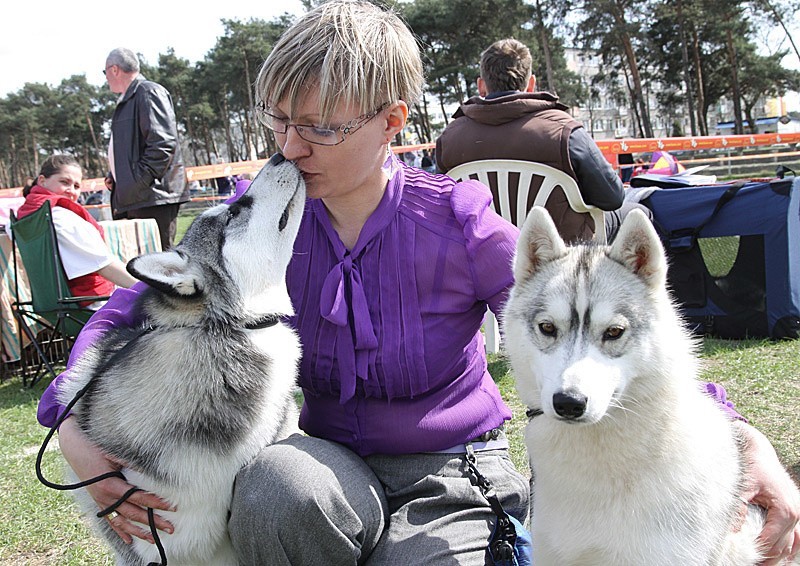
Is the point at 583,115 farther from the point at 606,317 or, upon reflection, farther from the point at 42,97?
the point at 606,317

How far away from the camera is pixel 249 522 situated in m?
1.68

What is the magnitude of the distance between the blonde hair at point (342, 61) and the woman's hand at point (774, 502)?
148cm

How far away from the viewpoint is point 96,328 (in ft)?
6.81

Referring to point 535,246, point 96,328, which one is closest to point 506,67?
→ point 535,246

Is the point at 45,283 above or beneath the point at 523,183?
beneath

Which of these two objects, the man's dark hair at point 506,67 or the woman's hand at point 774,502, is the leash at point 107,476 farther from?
the man's dark hair at point 506,67

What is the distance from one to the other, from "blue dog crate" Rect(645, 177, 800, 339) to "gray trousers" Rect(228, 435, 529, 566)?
143 inches

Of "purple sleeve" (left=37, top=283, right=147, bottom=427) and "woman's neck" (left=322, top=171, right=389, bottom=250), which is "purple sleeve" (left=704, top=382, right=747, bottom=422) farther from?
"purple sleeve" (left=37, top=283, right=147, bottom=427)

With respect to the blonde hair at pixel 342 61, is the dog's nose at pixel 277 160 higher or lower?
lower

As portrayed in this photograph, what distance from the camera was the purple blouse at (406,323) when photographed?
74.4 inches

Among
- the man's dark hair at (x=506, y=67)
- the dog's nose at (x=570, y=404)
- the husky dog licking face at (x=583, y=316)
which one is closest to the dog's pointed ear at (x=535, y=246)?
the husky dog licking face at (x=583, y=316)

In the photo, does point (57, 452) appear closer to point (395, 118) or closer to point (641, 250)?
point (395, 118)

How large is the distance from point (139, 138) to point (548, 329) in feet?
17.1

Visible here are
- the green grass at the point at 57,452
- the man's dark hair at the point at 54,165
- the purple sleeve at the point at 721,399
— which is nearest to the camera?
the purple sleeve at the point at 721,399
